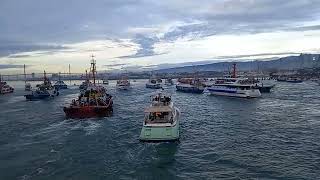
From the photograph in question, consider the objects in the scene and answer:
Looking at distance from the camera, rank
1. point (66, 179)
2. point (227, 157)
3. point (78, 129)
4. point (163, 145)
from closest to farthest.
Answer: point (66, 179) → point (227, 157) → point (163, 145) → point (78, 129)

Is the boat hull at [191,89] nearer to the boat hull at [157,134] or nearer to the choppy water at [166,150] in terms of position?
the choppy water at [166,150]

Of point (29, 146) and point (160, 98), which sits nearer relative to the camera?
point (29, 146)

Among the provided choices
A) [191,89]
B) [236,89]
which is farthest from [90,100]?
[191,89]

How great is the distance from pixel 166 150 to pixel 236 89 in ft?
240

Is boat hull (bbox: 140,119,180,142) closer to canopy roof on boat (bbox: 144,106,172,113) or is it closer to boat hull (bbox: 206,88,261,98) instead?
canopy roof on boat (bbox: 144,106,172,113)

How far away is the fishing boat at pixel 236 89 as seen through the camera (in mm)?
106938

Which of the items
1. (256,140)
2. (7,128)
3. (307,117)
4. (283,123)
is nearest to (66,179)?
(256,140)

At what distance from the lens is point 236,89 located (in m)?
110

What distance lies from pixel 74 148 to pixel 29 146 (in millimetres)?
5839

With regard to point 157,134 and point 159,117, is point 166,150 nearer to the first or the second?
point 157,134

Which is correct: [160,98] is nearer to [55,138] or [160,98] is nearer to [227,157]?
[55,138]

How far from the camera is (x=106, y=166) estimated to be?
35.3 m

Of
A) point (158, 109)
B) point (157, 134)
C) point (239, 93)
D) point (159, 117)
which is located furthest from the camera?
point (239, 93)

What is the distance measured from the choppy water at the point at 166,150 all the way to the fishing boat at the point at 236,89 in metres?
41.9
